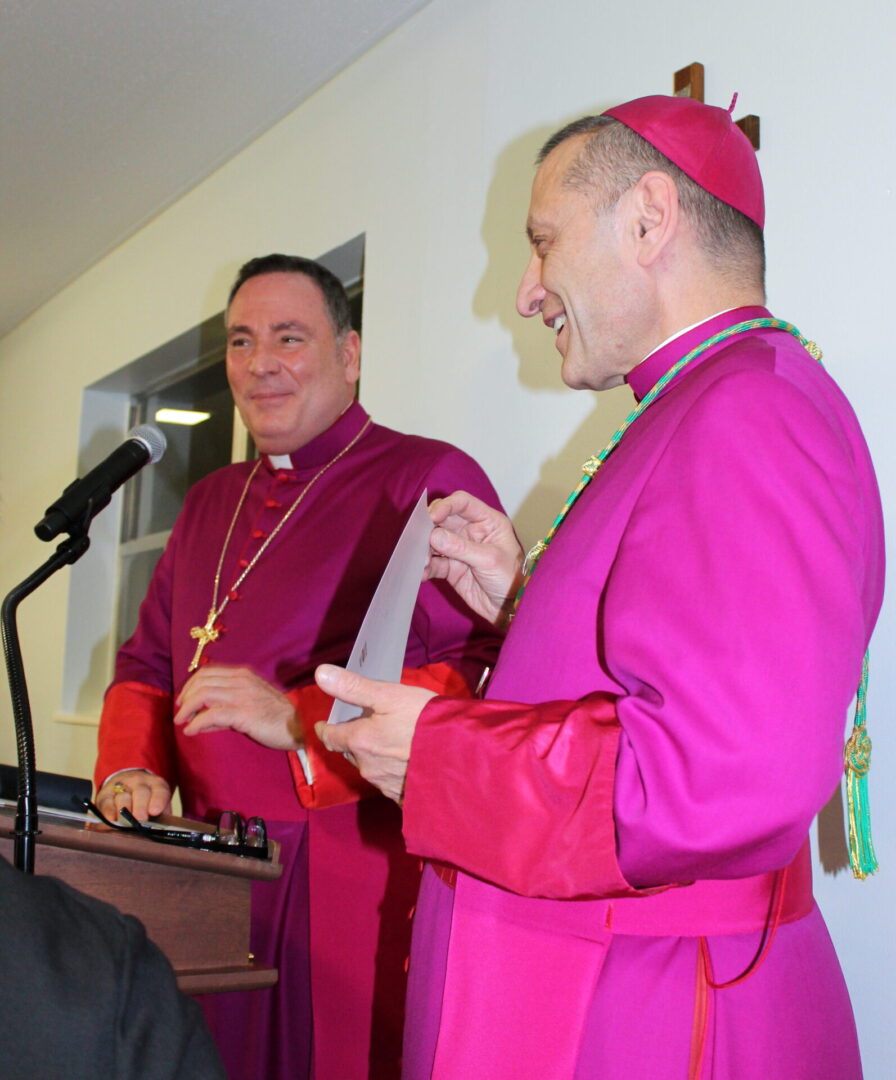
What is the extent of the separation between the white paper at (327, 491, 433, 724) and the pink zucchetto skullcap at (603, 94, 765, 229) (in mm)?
530

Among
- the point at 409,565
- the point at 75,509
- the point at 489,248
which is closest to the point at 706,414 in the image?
the point at 409,565

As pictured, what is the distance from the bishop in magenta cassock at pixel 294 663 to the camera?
196 cm

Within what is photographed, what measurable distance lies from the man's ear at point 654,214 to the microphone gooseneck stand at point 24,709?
78 centimetres

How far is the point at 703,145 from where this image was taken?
4.58 feet

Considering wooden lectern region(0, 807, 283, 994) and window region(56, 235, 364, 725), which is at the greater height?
window region(56, 235, 364, 725)

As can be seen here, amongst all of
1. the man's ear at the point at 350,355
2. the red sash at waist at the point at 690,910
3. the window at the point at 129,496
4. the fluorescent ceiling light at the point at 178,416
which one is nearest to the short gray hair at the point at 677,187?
the red sash at waist at the point at 690,910

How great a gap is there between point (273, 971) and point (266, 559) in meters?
1.10

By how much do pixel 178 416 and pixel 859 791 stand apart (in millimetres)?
4567

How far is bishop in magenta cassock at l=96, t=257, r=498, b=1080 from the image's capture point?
1.96m

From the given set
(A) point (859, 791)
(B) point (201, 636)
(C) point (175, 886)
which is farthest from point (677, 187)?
(B) point (201, 636)

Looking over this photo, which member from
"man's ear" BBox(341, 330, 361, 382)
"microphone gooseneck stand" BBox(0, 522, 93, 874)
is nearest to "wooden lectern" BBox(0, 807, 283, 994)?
"microphone gooseneck stand" BBox(0, 522, 93, 874)

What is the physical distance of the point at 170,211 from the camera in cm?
484

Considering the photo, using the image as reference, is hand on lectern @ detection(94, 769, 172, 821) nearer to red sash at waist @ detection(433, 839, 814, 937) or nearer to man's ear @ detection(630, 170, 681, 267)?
red sash at waist @ detection(433, 839, 814, 937)

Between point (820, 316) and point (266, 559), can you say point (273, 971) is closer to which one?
point (266, 559)
